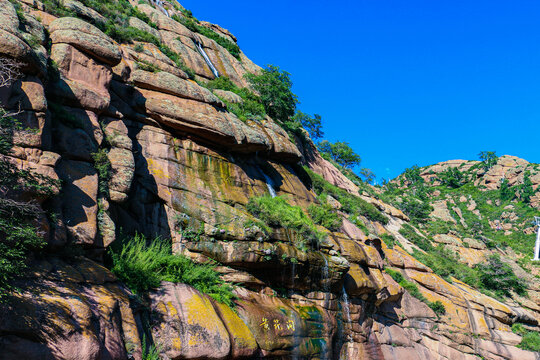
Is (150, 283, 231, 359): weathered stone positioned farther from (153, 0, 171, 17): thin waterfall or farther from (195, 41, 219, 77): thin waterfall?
(153, 0, 171, 17): thin waterfall

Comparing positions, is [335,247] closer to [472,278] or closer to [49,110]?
[49,110]

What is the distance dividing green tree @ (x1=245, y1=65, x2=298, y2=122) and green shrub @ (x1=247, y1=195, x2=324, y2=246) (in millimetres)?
15405

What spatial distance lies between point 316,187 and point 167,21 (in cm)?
1929

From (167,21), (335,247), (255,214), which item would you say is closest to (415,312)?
(335,247)

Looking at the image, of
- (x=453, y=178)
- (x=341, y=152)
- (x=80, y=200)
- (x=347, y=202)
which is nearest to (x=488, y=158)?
(x=453, y=178)

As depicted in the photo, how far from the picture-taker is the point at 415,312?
72.7 feet

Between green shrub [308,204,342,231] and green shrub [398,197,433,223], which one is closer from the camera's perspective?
green shrub [308,204,342,231]

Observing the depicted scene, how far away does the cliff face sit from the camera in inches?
336

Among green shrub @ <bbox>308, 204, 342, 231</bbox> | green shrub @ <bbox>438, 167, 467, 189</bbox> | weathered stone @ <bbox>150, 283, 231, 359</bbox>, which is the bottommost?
weathered stone @ <bbox>150, 283, 231, 359</bbox>

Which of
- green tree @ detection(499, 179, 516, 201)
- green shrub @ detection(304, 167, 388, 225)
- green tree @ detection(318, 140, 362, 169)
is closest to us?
green shrub @ detection(304, 167, 388, 225)

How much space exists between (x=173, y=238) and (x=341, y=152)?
154 feet

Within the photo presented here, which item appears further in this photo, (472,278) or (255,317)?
(472,278)

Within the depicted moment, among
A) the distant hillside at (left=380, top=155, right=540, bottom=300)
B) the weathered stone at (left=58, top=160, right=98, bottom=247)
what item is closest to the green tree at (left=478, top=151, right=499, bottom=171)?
the distant hillside at (left=380, top=155, right=540, bottom=300)

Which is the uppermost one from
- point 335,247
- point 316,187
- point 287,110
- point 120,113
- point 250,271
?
point 287,110
